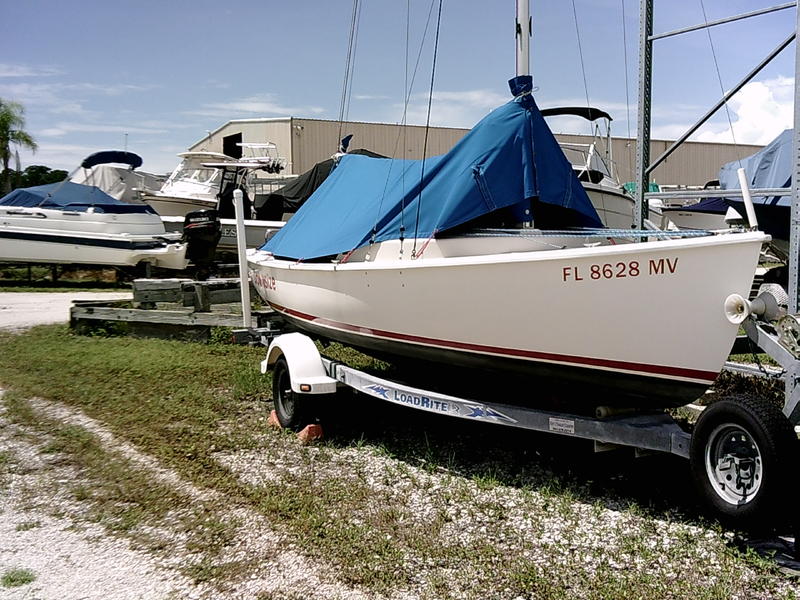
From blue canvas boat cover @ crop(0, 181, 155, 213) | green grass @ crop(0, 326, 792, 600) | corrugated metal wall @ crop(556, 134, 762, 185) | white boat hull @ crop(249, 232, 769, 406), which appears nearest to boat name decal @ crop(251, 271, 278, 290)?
green grass @ crop(0, 326, 792, 600)

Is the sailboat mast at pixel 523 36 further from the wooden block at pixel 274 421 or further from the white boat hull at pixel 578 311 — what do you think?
the wooden block at pixel 274 421

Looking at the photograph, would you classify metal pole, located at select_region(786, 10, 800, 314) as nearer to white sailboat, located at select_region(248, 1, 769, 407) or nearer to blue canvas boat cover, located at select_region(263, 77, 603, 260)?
white sailboat, located at select_region(248, 1, 769, 407)

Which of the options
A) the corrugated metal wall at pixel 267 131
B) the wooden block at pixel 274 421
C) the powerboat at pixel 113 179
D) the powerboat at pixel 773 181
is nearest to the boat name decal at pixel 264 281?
the wooden block at pixel 274 421

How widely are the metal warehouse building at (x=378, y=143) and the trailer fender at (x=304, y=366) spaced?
19.3 meters

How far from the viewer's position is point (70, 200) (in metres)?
18.7

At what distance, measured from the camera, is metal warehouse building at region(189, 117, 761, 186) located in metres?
27.7

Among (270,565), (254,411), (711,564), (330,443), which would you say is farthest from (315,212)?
(711,564)

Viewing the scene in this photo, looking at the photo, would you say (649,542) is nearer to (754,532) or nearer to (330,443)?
(754,532)

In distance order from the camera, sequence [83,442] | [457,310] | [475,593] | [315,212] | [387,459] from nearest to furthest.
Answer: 1. [475,593]
2. [457,310]
3. [387,459]
4. [83,442]
5. [315,212]

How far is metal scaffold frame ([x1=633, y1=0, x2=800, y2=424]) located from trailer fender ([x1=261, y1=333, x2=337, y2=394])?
305 centimetres

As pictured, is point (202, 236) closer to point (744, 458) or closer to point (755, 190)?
point (755, 190)

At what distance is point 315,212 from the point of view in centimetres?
772

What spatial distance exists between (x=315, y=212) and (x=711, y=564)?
5.15 metres

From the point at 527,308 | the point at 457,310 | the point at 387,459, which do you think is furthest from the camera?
the point at 387,459
